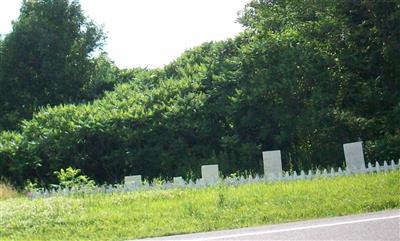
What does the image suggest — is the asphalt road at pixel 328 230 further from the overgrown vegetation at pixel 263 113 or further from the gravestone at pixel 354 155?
the overgrown vegetation at pixel 263 113

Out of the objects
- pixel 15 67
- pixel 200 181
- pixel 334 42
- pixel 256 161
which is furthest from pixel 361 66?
pixel 15 67

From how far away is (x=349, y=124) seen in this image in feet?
45.9

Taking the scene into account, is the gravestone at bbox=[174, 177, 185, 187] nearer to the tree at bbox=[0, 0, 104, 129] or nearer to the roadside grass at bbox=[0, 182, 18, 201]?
the roadside grass at bbox=[0, 182, 18, 201]

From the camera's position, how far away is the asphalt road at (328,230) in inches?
242

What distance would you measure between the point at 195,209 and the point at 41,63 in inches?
704

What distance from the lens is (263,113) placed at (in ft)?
49.5

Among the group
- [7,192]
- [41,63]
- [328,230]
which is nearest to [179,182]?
[7,192]

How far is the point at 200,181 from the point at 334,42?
6.28 m

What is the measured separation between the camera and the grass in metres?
7.60

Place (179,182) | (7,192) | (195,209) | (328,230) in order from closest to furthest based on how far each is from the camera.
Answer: (328,230), (195,209), (179,182), (7,192)

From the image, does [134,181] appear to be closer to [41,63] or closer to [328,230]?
[328,230]

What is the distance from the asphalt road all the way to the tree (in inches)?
713

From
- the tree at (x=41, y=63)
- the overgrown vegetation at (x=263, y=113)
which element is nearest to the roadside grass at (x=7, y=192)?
the overgrown vegetation at (x=263, y=113)

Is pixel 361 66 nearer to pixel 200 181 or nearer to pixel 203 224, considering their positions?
pixel 200 181
